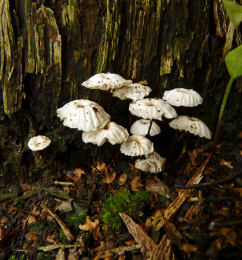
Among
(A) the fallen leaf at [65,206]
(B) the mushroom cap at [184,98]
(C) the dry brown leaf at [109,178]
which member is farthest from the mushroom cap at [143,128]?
(A) the fallen leaf at [65,206]

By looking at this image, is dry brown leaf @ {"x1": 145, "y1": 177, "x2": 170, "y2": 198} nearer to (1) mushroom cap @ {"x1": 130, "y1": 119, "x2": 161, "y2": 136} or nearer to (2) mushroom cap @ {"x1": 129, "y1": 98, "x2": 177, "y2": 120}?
(1) mushroom cap @ {"x1": 130, "y1": 119, "x2": 161, "y2": 136}

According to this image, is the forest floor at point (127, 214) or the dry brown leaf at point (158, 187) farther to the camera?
the dry brown leaf at point (158, 187)

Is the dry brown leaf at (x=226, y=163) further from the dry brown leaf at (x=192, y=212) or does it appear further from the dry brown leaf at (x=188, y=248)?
the dry brown leaf at (x=188, y=248)

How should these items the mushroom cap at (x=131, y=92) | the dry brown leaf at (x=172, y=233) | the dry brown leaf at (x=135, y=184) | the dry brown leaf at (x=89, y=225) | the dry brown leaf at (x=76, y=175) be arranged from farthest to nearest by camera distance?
the dry brown leaf at (x=76, y=175) < the dry brown leaf at (x=135, y=184) < the mushroom cap at (x=131, y=92) < the dry brown leaf at (x=89, y=225) < the dry brown leaf at (x=172, y=233)

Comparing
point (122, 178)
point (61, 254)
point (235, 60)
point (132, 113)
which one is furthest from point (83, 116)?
point (235, 60)

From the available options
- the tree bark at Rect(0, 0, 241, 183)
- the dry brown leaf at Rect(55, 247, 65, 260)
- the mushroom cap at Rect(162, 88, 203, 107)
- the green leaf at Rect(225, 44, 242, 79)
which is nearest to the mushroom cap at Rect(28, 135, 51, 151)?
the tree bark at Rect(0, 0, 241, 183)
